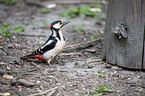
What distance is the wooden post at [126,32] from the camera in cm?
369

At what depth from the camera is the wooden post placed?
369 cm

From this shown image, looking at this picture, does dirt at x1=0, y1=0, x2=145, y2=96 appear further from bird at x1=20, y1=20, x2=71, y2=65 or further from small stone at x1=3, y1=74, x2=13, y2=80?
bird at x1=20, y1=20, x2=71, y2=65

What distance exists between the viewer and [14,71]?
365cm

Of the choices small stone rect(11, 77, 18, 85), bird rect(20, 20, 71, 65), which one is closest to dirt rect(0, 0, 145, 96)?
small stone rect(11, 77, 18, 85)

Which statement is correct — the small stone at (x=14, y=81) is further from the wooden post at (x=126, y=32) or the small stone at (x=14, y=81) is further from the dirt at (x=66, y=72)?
the wooden post at (x=126, y=32)

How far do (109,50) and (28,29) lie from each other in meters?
3.01

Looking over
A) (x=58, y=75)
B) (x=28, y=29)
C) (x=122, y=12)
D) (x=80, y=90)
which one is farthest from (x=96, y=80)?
(x=28, y=29)

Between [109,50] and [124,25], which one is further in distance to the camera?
[109,50]

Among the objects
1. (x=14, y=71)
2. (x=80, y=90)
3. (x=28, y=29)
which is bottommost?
(x=80, y=90)

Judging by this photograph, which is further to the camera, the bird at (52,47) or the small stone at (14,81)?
the bird at (52,47)

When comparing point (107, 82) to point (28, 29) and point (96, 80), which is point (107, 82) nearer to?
point (96, 80)

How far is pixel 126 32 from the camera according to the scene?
3.81 meters

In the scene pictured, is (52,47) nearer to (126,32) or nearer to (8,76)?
(8,76)

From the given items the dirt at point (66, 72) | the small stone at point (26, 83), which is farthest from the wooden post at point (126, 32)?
the small stone at point (26, 83)
